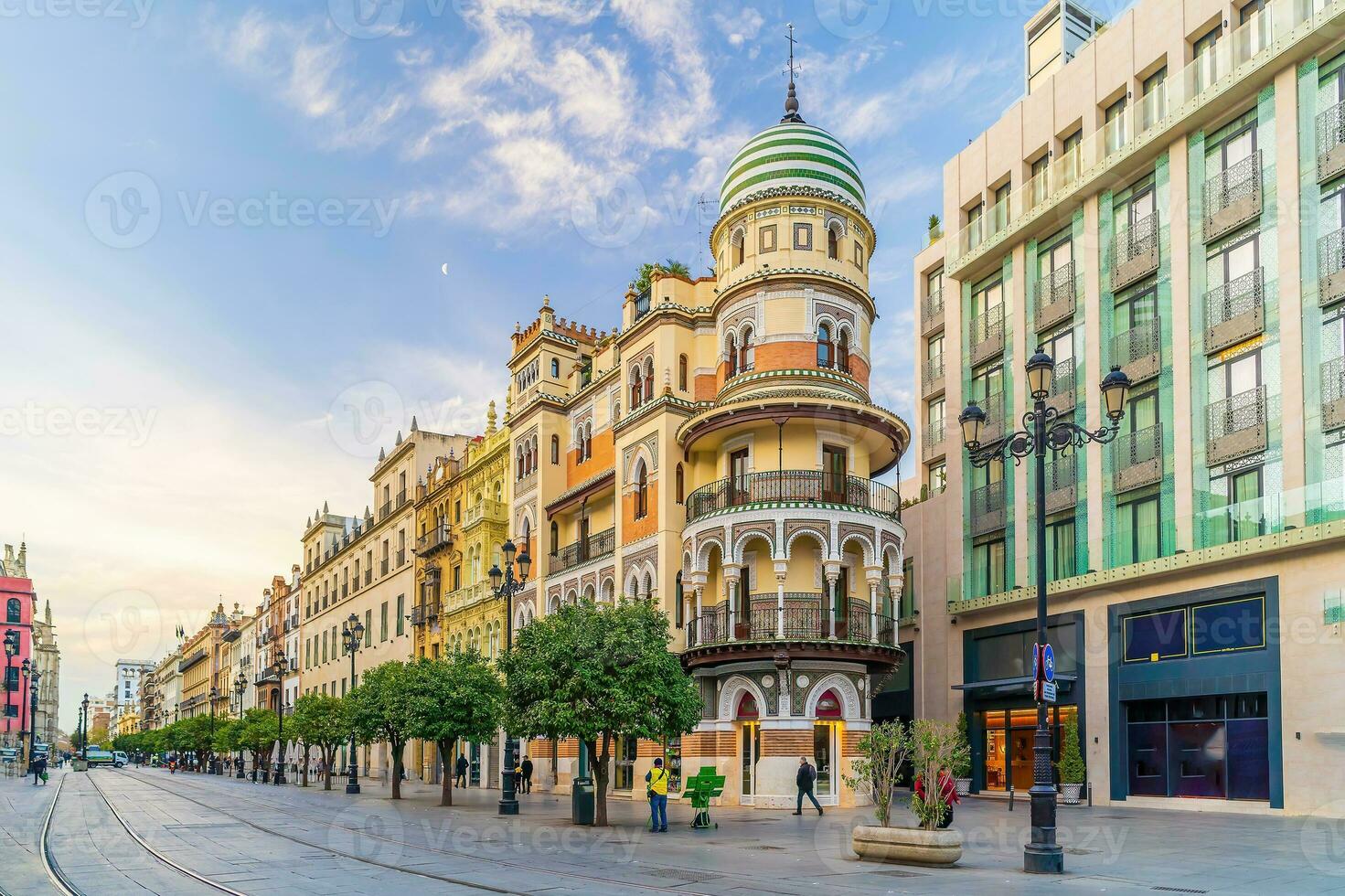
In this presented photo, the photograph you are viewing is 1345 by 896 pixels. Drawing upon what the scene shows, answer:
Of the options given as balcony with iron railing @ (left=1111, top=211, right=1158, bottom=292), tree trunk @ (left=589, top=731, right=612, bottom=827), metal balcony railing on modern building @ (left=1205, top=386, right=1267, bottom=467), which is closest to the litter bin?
tree trunk @ (left=589, top=731, right=612, bottom=827)

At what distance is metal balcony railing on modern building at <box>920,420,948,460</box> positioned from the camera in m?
44.8

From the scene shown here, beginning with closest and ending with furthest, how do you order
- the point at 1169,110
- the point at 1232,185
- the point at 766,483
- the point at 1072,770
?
1. the point at 1232,185
2. the point at 1169,110
3. the point at 1072,770
4. the point at 766,483

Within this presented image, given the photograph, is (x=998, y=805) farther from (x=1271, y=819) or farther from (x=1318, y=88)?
(x=1318, y=88)

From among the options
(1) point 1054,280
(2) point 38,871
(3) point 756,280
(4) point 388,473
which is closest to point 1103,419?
(1) point 1054,280

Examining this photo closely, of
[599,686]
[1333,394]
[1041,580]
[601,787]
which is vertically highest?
[1333,394]

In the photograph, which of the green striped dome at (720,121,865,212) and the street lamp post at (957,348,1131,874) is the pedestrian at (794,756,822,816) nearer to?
the street lamp post at (957,348,1131,874)

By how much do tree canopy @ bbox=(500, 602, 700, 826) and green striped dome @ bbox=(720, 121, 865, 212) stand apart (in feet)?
55.1

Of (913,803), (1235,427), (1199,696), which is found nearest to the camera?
(913,803)

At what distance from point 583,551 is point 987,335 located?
1711cm

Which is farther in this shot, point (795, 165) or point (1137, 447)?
point (795, 165)

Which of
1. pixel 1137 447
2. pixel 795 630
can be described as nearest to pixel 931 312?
pixel 1137 447

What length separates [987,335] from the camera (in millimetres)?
40969

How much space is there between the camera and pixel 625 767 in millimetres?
41250

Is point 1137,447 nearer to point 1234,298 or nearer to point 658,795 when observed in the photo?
point 1234,298
